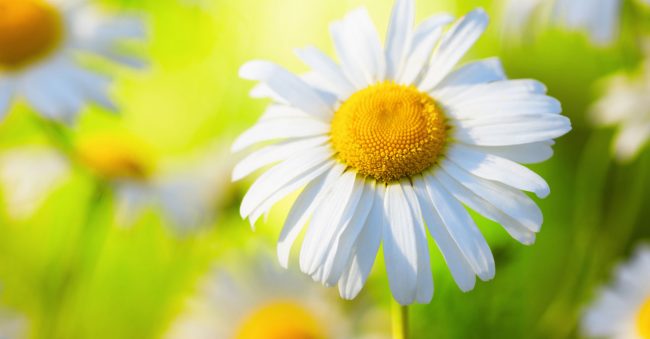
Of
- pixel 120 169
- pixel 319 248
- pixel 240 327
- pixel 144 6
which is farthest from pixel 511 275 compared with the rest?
pixel 144 6

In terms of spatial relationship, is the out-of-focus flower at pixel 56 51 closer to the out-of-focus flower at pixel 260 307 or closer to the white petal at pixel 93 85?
the white petal at pixel 93 85

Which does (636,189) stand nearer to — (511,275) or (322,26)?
(511,275)

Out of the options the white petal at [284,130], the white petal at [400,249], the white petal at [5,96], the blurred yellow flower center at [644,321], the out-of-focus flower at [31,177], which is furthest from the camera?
the out-of-focus flower at [31,177]

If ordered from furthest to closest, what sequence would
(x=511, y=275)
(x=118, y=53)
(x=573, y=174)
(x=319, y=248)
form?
(x=573, y=174), (x=118, y=53), (x=511, y=275), (x=319, y=248)

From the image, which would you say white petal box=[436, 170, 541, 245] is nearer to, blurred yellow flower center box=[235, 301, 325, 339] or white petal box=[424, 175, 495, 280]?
white petal box=[424, 175, 495, 280]

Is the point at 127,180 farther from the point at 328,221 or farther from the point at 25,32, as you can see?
the point at 328,221

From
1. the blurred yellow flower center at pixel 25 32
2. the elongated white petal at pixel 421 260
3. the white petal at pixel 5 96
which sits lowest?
the elongated white petal at pixel 421 260

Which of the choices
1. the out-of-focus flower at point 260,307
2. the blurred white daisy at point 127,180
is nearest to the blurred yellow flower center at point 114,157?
the blurred white daisy at point 127,180
